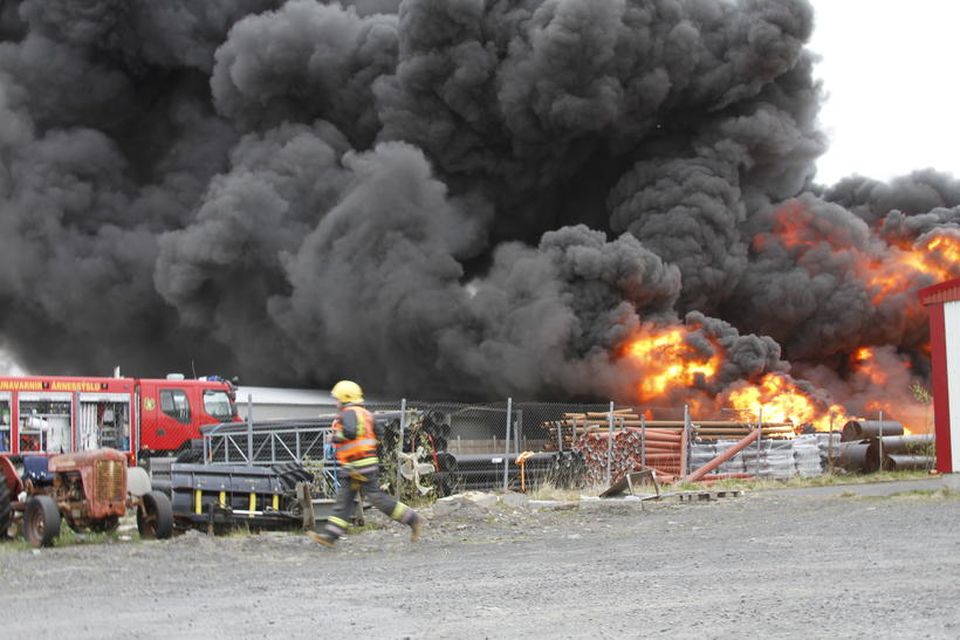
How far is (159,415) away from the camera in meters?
22.2

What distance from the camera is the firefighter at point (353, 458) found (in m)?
10.8

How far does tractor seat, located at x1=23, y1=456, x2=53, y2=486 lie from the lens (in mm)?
13695

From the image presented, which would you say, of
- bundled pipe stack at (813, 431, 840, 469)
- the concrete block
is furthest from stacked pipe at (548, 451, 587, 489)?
bundled pipe stack at (813, 431, 840, 469)

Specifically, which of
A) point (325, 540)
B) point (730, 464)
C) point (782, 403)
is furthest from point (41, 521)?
point (782, 403)

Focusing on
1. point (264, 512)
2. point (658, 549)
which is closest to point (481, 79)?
point (264, 512)

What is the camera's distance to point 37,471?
13.8 meters

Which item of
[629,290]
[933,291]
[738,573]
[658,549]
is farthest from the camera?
[629,290]

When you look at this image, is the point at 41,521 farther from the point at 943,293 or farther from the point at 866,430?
the point at 866,430

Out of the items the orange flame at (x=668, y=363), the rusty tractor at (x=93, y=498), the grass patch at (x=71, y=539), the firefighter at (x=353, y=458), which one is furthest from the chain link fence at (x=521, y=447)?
the grass patch at (x=71, y=539)

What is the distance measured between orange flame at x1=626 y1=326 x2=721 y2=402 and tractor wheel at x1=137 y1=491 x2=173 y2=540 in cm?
1941

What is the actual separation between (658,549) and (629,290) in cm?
2105

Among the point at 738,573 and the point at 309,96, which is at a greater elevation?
the point at 309,96

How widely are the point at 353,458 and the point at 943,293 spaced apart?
36.1 feet

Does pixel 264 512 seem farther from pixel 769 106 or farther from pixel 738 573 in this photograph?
pixel 769 106
